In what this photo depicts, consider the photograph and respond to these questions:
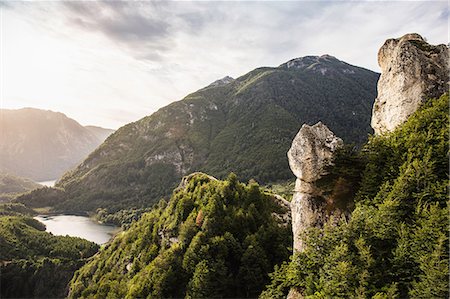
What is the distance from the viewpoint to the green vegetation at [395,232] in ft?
52.5

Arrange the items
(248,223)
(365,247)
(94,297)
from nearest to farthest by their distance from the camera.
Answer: (365,247) < (248,223) < (94,297)

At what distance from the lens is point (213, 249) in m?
41.2

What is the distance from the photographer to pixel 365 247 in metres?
18.6

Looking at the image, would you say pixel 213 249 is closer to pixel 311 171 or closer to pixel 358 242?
pixel 311 171

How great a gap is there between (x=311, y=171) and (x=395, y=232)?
32.2 ft

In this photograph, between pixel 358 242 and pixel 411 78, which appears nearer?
pixel 358 242

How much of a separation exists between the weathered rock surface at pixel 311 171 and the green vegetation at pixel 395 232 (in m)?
3.15

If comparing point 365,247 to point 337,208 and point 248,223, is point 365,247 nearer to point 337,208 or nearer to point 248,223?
point 337,208

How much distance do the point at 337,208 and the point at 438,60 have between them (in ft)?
56.4

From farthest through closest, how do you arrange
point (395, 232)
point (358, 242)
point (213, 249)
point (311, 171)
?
point (213, 249)
point (311, 171)
point (395, 232)
point (358, 242)

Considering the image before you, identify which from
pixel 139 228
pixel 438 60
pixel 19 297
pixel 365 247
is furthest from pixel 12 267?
pixel 438 60

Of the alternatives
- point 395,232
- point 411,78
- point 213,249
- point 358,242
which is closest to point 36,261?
point 213,249

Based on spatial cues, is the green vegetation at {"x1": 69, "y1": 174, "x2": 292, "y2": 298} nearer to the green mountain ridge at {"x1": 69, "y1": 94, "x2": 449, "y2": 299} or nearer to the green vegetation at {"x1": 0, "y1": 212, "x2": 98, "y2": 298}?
the green mountain ridge at {"x1": 69, "y1": 94, "x2": 449, "y2": 299}

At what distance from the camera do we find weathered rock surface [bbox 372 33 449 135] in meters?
25.6
